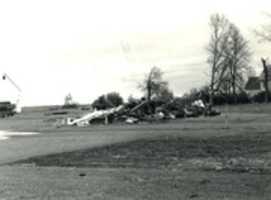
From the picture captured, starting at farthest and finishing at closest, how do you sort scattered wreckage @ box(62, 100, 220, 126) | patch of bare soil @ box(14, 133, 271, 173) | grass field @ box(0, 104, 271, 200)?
scattered wreckage @ box(62, 100, 220, 126)
patch of bare soil @ box(14, 133, 271, 173)
grass field @ box(0, 104, 271, 200)

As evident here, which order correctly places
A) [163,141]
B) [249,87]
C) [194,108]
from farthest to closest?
[249,87]
[194,108]
[163,141]

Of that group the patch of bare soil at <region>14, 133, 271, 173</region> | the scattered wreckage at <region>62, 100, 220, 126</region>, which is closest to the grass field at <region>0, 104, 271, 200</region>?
the patch of bare soil at <region>14, 133, 271, 173</region>

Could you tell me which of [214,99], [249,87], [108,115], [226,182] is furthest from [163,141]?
[249,87]

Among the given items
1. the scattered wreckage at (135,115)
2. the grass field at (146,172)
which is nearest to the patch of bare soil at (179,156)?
the grass field at (146,172)

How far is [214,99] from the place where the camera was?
87250 mm

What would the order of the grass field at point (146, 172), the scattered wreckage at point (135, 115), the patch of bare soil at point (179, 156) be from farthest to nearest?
1. the scattered wreckage at point (135, 115)
2. the patch of bare soil at point (179, 156)
3. the grass field at point (146, 172)

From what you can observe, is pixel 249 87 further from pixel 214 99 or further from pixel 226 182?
pixel 226 182

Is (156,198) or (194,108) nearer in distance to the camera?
(156,198)

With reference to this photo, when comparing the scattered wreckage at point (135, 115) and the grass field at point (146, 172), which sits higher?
the scattered wreckage at point (135, 115)

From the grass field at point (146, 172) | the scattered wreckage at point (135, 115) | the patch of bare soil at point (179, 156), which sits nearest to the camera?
the grass field at point (146, 172)

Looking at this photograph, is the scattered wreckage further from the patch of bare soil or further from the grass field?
the grass field

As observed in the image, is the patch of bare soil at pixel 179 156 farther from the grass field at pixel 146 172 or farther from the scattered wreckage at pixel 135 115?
the scattered wreckage at pixel 135 115

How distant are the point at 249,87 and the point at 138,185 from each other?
119 metres

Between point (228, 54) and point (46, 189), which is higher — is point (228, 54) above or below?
above
